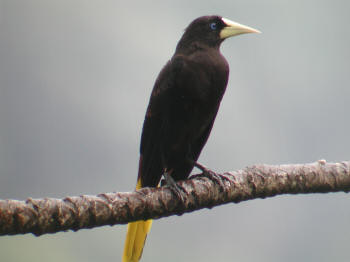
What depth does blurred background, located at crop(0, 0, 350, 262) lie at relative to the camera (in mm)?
24188

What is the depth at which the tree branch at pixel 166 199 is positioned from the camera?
6.99 ft

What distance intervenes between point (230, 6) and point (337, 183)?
109 ft

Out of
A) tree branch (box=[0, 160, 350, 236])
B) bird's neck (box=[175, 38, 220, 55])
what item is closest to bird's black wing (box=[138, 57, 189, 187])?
bird's neck (box=[175, 38, 220, 55])

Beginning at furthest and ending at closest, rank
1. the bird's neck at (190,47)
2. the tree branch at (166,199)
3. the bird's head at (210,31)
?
the bird's head at (210,31) < the bird's neck at (190,47) < the tree branch at (166,199)

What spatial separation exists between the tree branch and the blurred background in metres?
14.9

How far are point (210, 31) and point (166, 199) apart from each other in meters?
1.66

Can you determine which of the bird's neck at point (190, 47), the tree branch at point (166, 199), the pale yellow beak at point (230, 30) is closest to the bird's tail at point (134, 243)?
the tree branch at point (166, 199)

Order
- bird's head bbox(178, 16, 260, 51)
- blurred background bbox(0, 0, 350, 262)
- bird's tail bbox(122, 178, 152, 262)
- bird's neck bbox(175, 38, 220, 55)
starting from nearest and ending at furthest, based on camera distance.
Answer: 1. bird's tail bbox(122, 178, 152, 262)
2. bird's neck bbox(175, 38, 220, 55)
3. bird's head bbox(178, 16, 260, 51)
4. blurred background bbox(0, 0, 350, 262)

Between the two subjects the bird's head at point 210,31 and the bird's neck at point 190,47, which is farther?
the bird's head at point 210,31

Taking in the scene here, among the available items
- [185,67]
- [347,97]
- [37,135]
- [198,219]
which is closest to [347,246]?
[198,219]

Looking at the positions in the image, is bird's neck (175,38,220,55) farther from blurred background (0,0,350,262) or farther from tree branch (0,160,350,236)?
blurred background (0,0,350,262)

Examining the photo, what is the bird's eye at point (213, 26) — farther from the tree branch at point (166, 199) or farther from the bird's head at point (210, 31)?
the tree branch at point (166, 199)

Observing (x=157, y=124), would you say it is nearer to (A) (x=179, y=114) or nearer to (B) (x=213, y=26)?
(A) (x=179, y=114)

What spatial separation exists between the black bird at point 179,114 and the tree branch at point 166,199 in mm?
504
